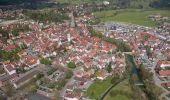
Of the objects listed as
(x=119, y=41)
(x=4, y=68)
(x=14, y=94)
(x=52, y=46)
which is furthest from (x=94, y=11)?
(x=14, y=94)

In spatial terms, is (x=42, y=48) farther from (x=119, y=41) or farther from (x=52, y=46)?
(x=119, y=41)

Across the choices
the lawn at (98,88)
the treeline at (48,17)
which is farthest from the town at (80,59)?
the treeline at (48,17)

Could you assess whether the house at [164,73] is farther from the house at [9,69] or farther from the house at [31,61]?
the house at [9,69]

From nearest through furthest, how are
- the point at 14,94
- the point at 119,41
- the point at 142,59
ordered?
the point at 14,94, the point at 142,59, the point at 119,41

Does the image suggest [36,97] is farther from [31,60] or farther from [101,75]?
[31,60]

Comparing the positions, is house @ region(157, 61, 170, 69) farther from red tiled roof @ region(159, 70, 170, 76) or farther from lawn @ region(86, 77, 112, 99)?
lawn @ region(86, 77, 112, 99)
